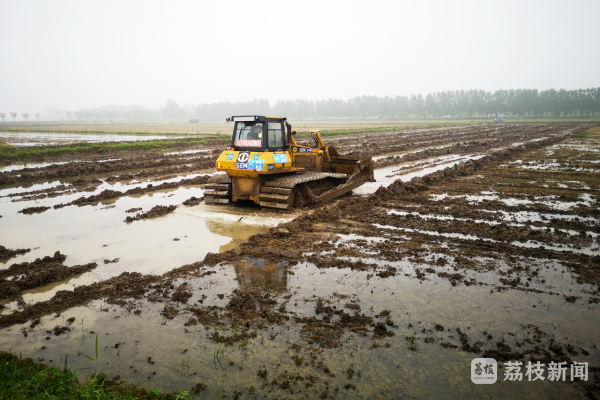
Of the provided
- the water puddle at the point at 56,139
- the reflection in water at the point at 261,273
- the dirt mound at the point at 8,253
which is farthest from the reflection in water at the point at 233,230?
the water puddle at the point at 56,139

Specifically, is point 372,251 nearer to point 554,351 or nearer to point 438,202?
point 554,351

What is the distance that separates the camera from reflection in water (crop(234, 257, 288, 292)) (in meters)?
6.42

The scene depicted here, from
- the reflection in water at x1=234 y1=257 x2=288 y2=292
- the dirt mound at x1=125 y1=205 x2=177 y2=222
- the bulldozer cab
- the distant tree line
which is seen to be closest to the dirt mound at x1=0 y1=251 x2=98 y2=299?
the reflection in water at x1=234 y1=257 x2=288 y2=292

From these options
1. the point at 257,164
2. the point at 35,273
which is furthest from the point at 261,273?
the point at 257,164

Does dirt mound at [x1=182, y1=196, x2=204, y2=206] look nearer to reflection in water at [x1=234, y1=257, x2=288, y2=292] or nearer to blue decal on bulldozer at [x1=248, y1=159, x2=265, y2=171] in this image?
blue decal on bulldozer at [x1=248, y1=159, x2=265, y2=171]

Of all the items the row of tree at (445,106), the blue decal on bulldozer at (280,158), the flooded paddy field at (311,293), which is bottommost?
the flooded paddy field at (311,293)

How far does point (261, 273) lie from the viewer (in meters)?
6.84

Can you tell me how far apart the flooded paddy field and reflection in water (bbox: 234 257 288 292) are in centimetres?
5

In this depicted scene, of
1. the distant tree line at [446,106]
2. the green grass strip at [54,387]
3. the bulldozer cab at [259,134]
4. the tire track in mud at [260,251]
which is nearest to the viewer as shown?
the green grass strip at [54,387]

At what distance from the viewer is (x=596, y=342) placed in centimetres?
472

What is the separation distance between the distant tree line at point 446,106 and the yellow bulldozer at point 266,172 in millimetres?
131040

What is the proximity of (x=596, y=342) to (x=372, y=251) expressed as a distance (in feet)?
12.5

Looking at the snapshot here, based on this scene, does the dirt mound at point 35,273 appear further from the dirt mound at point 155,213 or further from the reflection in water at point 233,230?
the dirt mound at point 155,213

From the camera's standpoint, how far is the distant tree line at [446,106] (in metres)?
118
